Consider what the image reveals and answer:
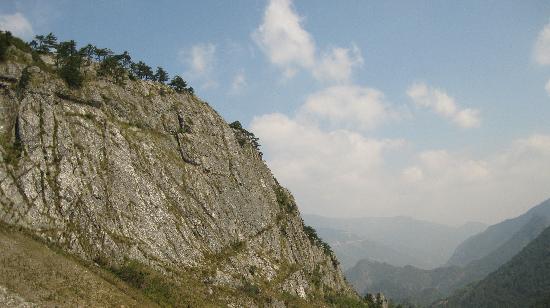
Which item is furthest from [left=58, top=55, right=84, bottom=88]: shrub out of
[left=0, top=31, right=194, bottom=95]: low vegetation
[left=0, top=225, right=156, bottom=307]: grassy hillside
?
[left=0, top=225, right=156, bottom=307]: grassy hillside

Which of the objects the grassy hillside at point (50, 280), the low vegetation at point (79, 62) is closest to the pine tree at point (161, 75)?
the low vegetation at point (79, 62)

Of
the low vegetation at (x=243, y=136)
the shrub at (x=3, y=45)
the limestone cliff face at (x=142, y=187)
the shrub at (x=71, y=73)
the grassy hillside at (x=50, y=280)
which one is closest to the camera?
the grassy hillside at (x=50, y=280)

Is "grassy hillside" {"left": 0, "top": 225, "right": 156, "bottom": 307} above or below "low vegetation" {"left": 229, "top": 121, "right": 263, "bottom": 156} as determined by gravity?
below

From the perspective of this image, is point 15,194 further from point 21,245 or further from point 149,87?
point 149,87

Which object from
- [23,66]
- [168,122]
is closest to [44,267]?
[23,66]

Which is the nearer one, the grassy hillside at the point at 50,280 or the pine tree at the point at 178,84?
the grassy hillside at the point at 50,280

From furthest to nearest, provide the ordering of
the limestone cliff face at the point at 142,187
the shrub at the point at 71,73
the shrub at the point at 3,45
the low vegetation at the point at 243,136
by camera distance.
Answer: the low vegetation at the point at 243,136
the shrub at the point at 71,73
the shrub at the point at 3,45
the limestone cliff face at the point at 142,187

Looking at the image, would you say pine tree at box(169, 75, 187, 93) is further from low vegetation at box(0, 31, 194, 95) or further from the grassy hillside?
the grassy hillside

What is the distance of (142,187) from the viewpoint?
89.9 meters

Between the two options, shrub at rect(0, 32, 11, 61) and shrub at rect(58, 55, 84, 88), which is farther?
shrub at rect(58, 55, 84, 88)

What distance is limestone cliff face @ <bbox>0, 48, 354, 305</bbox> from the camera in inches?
2901

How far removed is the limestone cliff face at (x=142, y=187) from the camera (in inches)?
2901

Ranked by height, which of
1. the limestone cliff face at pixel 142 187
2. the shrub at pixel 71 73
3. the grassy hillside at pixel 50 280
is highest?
the shrub at pixel 71 73

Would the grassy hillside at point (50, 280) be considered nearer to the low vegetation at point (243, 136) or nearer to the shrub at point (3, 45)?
the shrub at point (3, 45)
